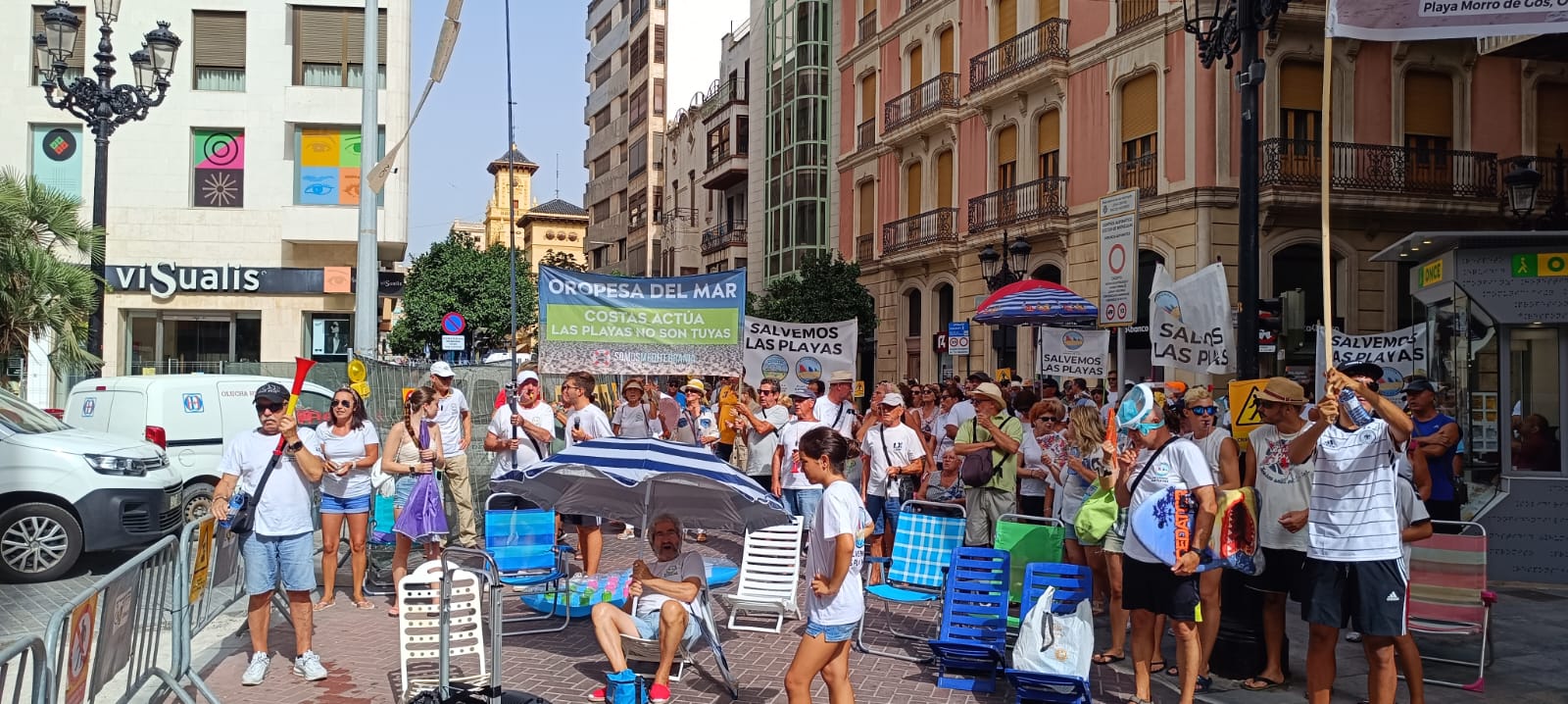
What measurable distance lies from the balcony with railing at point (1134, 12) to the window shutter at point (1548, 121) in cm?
799

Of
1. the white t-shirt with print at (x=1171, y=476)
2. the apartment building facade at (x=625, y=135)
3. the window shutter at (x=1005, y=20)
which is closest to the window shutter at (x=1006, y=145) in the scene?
the window shutter at (x=1005, y=20)

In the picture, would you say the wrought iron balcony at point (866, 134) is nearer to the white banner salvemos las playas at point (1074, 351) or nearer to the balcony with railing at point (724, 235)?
the balcony with railing at point (724, 235)

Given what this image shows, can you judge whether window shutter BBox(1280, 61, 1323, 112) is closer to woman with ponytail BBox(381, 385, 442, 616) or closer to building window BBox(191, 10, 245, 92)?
woman with ponytail BBox(381, 385, 442, 616)

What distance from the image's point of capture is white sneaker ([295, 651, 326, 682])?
7430mm

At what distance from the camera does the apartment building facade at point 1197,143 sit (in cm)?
2264

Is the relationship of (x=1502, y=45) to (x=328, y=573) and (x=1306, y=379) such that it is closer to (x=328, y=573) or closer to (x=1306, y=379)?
(x=1306, y=379)

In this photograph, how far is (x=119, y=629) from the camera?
5277 millimetres

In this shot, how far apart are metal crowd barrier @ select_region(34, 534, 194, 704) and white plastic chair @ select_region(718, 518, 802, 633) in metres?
3.83

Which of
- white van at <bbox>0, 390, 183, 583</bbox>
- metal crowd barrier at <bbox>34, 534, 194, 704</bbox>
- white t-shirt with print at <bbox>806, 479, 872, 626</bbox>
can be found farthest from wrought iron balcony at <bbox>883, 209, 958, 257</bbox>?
metal crowd barrier at <bbox>34, 534, 194, 704</bbox>

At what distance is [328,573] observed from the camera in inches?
388

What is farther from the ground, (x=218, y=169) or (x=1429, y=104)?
(x=1429, y=104)

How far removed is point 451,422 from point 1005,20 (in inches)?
871

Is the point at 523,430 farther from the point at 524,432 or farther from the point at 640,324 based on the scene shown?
the point at 640,324

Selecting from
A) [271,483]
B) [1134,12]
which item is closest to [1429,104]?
[1134,12]
